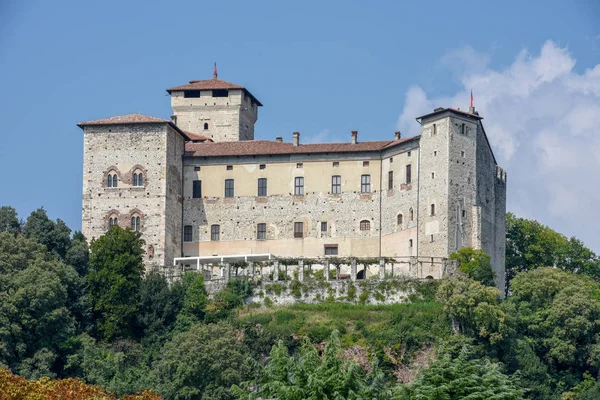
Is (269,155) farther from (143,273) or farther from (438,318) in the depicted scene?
(438,318)

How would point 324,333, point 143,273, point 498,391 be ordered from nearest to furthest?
point 498,391 → point 324,333 → point 143,273

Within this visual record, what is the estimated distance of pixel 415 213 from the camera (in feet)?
251

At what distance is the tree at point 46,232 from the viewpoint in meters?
72.7

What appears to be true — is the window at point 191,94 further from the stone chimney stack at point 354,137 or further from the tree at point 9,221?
the tree at point 9,221

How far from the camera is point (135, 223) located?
7812 centimetres

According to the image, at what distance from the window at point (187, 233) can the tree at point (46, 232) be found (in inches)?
359

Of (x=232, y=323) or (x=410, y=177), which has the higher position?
(x=410, y=177)

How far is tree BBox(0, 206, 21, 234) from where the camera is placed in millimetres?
73062

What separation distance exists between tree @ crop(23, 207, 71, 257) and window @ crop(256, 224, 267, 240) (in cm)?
1180

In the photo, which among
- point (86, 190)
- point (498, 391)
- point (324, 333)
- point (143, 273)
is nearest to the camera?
point (498, 391)

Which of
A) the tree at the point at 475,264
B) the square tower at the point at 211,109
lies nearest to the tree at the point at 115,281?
the tree at the point at 475,264

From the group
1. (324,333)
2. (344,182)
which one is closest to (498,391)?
(324,333)

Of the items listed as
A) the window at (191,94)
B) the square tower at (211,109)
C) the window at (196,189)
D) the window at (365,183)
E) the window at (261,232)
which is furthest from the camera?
the window at (191,94)

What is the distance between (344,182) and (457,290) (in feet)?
44.8
